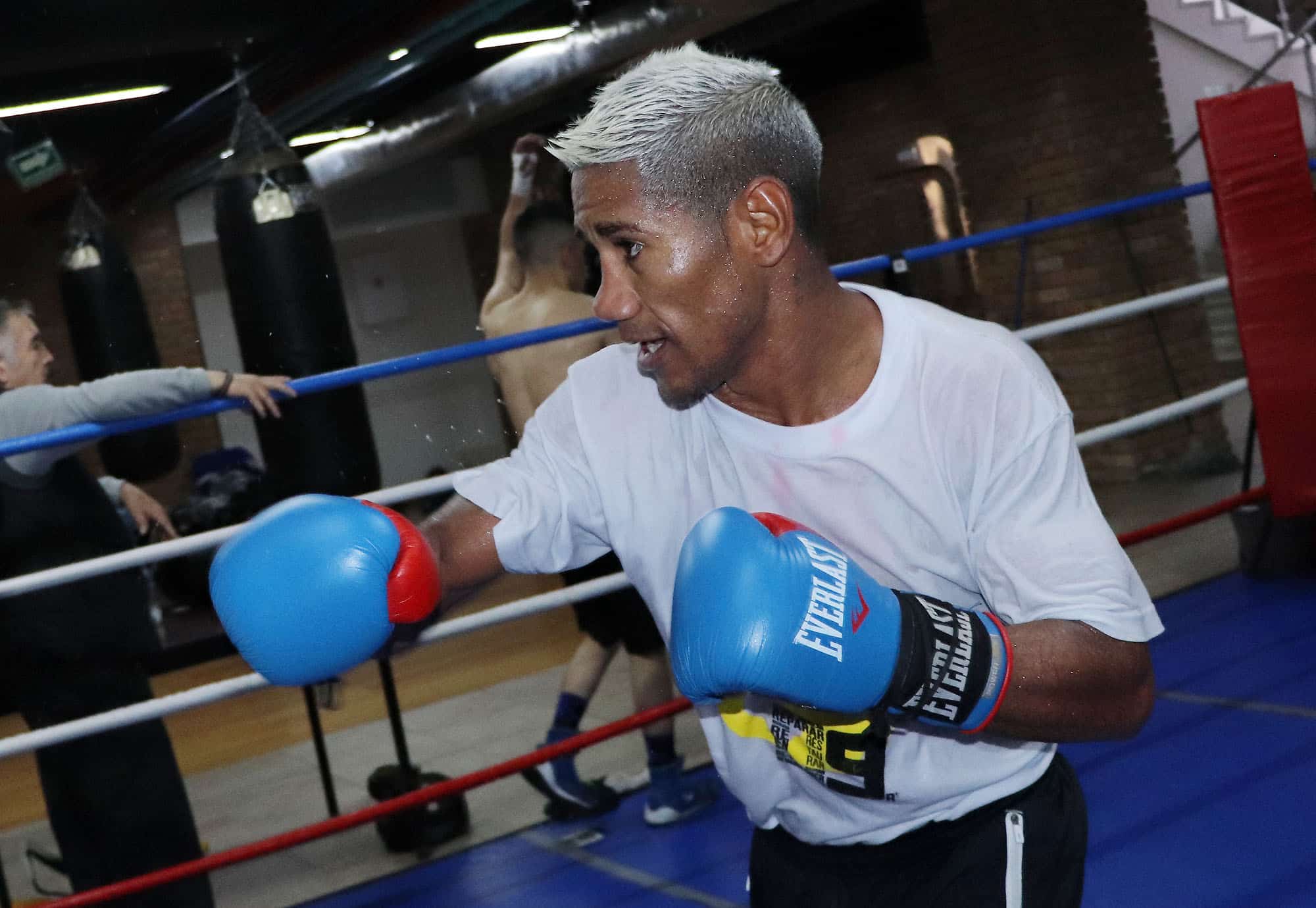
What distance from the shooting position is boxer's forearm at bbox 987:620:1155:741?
0.82 m

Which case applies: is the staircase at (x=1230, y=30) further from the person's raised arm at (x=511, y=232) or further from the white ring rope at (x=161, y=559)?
the white ring rope at (x=161, y=559)

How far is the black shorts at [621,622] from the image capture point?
2.44 meters

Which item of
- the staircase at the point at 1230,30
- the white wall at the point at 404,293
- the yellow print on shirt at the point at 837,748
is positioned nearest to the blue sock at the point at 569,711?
the yellow print on shirt at the point at 837,748

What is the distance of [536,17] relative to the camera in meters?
5.99

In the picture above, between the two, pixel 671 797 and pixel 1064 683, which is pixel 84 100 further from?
pixel 1064 683

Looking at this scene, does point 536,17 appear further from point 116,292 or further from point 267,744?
point 267,744

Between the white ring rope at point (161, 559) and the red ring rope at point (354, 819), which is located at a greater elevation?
the white ring rope at point (161, 559)

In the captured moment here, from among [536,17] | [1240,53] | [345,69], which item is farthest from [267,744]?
[1240,53]

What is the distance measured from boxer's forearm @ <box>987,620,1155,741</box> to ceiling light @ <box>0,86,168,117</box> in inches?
242

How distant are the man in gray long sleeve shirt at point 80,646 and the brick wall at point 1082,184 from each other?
3695 millimetres

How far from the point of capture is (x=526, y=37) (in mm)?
6082

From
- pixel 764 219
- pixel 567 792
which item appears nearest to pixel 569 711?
pixel 567 792

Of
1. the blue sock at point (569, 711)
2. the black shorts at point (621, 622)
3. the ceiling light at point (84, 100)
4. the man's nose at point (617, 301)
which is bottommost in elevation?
the blue sock at point (569, 711)

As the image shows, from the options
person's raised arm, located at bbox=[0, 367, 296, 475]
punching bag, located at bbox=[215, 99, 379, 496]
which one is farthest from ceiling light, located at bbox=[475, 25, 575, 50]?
person's raised arm, located at bbox=[0, 367, 296, 475]
